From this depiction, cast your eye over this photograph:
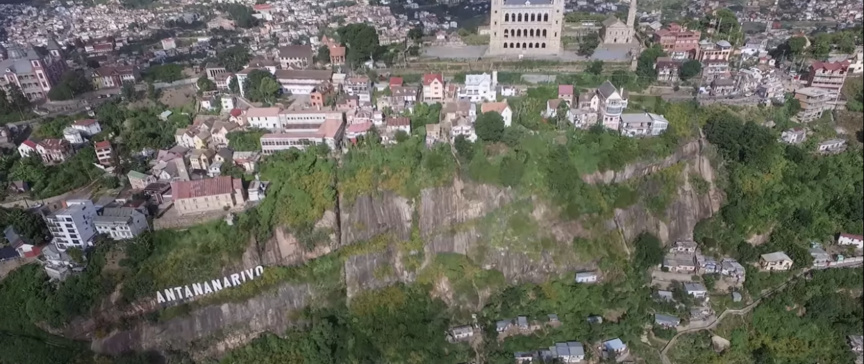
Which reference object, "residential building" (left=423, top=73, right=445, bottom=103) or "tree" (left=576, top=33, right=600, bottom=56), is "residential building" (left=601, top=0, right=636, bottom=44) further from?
"residential building" (left=423, top=73, right=445, bottom=103)

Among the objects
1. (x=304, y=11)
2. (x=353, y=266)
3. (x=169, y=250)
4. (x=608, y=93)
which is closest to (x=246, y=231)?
(x=169, y=250)

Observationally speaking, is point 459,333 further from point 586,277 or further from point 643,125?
point 643,125

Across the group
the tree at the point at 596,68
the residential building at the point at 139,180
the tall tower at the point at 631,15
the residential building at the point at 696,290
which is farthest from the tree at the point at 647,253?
the residential building at the point at 139,180

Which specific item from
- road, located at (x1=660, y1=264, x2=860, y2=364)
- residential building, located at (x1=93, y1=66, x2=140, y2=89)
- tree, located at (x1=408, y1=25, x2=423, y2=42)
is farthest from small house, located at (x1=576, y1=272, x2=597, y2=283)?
residential building, located at (x1=93, y1=66, x2=140, y2=89)

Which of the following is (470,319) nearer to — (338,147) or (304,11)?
(338,147)

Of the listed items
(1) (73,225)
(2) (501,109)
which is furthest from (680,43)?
(1) (73,225)

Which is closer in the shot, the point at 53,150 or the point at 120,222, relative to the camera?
the point at 120,222

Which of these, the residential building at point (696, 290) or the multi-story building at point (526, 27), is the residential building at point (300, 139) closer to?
the multi-story building at point (526, 27)

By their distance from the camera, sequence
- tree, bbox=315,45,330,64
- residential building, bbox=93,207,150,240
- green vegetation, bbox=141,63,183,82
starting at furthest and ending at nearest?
tree, bbox=315,45,330,64, green vegetation, bbox=141,63,183,82, residential building, bbox=93,207,150,240
